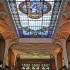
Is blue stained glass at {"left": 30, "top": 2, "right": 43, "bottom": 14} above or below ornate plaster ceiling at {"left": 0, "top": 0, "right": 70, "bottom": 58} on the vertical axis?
above

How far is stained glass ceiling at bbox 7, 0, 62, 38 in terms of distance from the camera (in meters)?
16.8

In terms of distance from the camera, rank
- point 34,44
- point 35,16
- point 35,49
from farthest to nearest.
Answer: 1. point 35,49
2. point 34,44
3. point 35,16

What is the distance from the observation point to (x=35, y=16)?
19.4m

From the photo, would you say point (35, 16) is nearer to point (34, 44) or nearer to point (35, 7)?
point (35, 7)

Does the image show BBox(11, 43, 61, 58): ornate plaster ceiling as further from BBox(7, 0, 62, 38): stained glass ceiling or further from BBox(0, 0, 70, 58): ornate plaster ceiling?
BBox(7, 0, 62, 38): stained glass ceiling

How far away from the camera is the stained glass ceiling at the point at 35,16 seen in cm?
1678

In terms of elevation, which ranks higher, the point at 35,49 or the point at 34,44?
the point at 34,44

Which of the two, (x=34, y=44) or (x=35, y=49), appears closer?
(x=34, y=44)

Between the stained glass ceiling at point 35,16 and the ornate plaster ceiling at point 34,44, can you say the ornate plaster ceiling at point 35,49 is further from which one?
the stained glass ceiling at point 35,16

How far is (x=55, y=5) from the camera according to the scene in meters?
16.8

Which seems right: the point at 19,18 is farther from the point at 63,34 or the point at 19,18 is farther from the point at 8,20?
the point at 63,34

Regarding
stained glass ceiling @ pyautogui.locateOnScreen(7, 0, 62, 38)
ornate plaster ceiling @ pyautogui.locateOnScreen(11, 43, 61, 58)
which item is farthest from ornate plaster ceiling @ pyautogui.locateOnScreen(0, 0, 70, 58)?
stained glass ceiling @ pyautogui.locateOnScreen(7, 0, 62, 38)

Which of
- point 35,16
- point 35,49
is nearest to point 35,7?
point 35,16

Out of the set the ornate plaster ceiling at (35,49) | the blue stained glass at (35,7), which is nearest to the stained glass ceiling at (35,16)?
the blue stained glass at (35,7)
